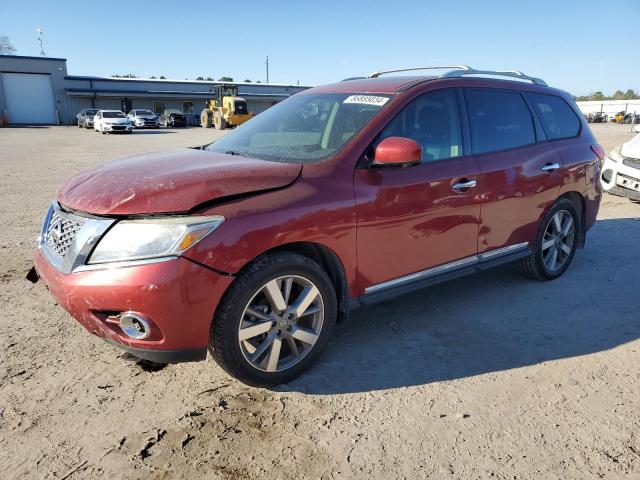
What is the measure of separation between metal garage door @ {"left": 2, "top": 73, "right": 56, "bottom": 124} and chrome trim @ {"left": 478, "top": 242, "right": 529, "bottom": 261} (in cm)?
5386

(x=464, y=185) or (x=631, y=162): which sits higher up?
(x=464, y=185)

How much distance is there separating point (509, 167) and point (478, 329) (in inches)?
53.0

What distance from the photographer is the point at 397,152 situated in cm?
302

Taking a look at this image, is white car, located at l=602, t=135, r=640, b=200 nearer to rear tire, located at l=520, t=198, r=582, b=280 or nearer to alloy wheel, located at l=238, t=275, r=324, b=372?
rear tire, located at l=520, t=198, r=582, b=280

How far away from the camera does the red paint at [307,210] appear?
2.49m

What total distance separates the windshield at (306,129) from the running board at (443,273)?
3.22ft

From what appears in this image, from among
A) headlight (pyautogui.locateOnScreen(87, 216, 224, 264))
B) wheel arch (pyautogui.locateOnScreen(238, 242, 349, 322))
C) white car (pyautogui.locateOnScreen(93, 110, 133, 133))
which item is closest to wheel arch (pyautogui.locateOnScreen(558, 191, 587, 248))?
wheel arch (pyautogui.locateOnScreen(238, 242, 349, 322))

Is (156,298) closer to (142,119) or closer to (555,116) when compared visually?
(555,116)

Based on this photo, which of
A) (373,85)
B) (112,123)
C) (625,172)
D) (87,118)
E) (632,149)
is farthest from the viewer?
(87,118)

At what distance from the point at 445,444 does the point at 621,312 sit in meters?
2.48

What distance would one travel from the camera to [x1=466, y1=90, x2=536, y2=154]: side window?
3.88m

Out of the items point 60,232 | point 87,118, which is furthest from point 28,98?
point 60,232

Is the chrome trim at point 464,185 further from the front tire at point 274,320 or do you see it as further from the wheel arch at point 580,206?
the wheel arch at point 580,206

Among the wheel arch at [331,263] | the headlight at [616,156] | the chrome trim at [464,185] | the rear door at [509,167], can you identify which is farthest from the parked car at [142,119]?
the wheel arch at [331,263]
